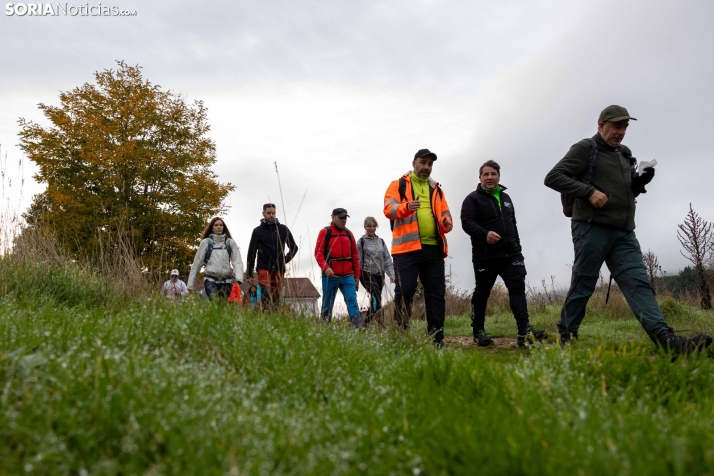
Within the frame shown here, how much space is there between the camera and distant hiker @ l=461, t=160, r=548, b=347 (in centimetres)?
698

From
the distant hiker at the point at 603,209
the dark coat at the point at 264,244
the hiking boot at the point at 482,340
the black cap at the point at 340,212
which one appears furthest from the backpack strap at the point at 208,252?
the distant hiker at the point at 603,209

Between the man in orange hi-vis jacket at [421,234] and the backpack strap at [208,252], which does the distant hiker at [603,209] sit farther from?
the backpack strap at [208,252]

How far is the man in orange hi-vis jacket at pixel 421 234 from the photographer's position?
626 centimetres

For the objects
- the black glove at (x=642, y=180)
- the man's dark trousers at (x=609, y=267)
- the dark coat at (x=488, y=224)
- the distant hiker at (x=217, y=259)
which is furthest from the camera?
the distant hiker at (x=217, y=259)

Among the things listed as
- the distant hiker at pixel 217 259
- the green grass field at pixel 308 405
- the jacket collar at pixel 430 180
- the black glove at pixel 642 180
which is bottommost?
the green grass field at pixel 308 405

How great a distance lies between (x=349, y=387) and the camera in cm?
308

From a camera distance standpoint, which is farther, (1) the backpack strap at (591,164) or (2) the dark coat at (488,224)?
(2) the dark coat at (488,224)

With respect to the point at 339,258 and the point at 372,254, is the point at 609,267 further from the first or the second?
the point at 372,254

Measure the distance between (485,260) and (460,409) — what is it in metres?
4.65

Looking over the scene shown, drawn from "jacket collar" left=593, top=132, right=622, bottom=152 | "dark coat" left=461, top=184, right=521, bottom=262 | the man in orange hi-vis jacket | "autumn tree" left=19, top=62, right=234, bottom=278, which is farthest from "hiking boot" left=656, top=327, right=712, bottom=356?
"autumn tree" left=19, top=62, right=234, bottom=278

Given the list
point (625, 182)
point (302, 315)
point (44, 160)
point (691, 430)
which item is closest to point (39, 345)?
point (302, 315)

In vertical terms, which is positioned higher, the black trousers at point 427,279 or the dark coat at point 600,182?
the dark coat at point 600,182

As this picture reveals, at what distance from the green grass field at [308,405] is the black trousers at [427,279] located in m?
2.46

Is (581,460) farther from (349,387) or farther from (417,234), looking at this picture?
(417,234)
